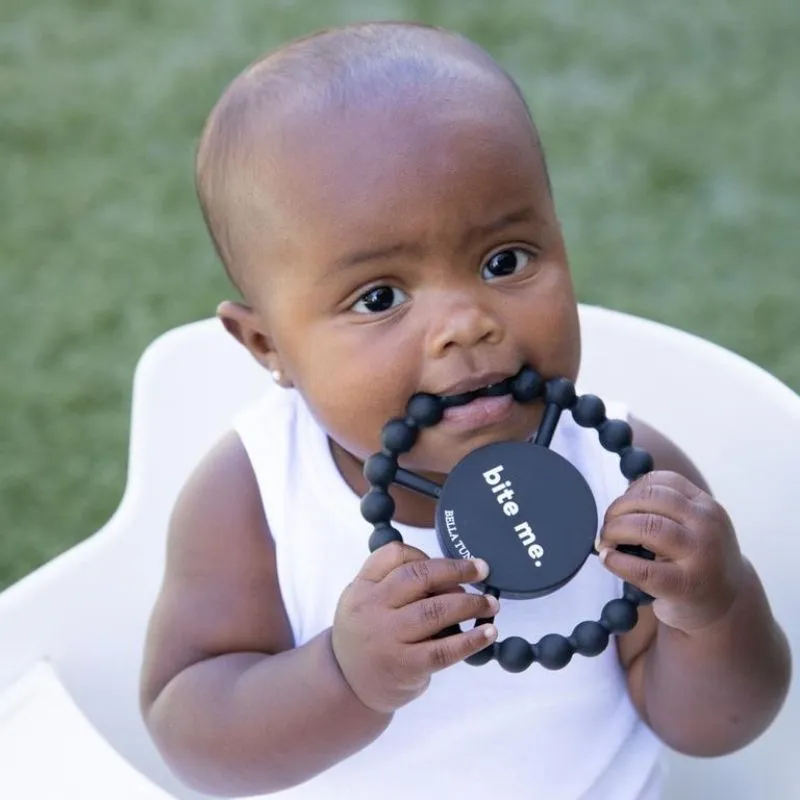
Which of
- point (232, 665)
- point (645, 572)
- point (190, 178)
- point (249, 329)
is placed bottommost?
point (645, 572)

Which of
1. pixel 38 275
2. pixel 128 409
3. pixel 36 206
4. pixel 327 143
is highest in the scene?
pixel 36 206

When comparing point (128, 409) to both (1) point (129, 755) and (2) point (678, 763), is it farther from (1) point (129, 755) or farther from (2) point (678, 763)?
(2) point (678, 763)

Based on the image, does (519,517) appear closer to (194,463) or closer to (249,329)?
(249,329)

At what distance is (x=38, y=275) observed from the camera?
74.2 inches

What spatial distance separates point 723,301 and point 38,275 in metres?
1.01

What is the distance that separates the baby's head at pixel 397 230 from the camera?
29.6 inches

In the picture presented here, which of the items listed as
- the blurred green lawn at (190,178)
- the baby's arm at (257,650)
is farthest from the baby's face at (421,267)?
the blurred green lawn at (190,178)

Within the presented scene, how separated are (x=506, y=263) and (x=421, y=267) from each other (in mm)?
62

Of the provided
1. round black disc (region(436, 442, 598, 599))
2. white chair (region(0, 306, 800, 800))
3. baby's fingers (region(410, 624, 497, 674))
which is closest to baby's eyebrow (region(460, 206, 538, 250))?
round black disc (region(436, 442, 598, 599))

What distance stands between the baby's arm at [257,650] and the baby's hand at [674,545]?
0.09 meters

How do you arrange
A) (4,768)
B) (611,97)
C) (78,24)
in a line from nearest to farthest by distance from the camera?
1. (4,768)
2. (611,97)
3. (78,24)

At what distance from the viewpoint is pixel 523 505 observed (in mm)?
730

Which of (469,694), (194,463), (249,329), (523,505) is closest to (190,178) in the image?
(194,463)

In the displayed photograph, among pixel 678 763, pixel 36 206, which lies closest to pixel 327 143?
pixel 678 763
